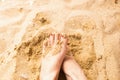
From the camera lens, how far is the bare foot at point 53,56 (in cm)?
152

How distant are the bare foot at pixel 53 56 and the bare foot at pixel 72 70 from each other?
0.04 m

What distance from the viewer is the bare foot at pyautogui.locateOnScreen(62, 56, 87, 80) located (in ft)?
4.90

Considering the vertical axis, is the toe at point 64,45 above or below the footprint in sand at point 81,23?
below

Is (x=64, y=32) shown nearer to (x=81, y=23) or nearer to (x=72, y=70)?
(x=81, y=23)

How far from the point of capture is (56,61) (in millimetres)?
1570

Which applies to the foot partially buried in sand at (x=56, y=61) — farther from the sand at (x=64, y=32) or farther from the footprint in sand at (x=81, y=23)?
the footprint in sand at (x=81, y=23)

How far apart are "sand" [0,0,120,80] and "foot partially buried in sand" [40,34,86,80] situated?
0.06 m

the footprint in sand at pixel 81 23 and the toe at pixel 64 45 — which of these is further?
the footprint in sand at pixel 81 23

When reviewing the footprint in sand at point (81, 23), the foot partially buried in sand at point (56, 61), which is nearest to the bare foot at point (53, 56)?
the foot partially buried in sand at point (56, 61)

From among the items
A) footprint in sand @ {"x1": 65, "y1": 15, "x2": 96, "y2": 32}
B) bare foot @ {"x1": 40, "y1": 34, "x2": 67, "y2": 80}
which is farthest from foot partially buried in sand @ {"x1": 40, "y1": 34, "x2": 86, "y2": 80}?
footprint in sand @ {"x1": 65, "y1": 15, "x2": 96, "y2": 32}

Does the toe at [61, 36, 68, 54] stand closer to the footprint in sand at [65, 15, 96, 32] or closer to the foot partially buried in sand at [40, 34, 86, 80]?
the foot partially buried in sand at [40, 34, 86, 80]

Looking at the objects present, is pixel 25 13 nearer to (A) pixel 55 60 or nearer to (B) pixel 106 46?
(A) pixel 55 60

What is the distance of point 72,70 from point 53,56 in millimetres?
171

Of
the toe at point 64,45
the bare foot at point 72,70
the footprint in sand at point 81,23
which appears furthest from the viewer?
the footprint in sand at point 81,23
